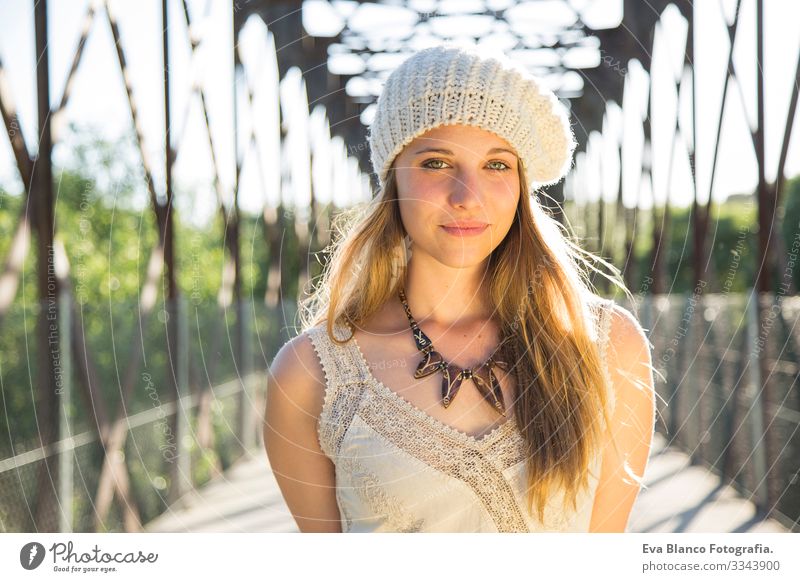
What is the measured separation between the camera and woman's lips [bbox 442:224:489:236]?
1.33 meters

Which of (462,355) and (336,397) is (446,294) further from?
(336,397)

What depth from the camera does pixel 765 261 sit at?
3.09 metres

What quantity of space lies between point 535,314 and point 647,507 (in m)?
2.94

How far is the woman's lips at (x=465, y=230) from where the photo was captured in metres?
1.33

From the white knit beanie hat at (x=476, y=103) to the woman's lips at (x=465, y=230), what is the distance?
124mm

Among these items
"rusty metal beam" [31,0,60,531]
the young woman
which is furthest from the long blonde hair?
"rusty metal beam" [31,0,60,531]

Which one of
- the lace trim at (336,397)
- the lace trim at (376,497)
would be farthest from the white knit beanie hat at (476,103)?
the lace trim at (376,497)

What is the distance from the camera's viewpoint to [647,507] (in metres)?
4.07

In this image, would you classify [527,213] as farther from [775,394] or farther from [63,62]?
[775,394]

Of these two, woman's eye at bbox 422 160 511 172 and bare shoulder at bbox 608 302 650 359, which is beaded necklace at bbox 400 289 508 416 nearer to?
bare shoulder at bbox 608 302 650 359

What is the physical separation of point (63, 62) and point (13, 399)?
3.38 m

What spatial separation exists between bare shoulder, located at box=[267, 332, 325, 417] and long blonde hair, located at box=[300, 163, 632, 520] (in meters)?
0.07
